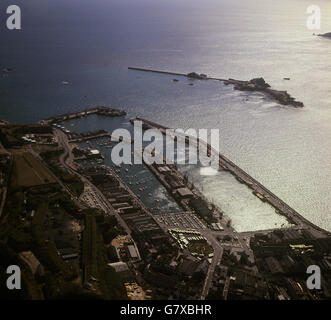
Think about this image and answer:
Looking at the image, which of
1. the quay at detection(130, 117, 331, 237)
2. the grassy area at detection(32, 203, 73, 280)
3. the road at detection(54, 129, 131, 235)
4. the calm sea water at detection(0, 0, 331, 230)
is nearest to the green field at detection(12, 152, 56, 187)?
the road at detection(54, 129, 131, 235)

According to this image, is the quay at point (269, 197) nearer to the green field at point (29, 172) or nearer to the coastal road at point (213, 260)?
the coastal road at point (213, 260)

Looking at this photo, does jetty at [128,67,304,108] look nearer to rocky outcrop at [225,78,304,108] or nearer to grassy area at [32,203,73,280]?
rocky outcrop at [225,78,304,108]

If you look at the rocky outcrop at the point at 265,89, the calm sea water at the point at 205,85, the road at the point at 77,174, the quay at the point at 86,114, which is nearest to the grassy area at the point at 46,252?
the road at the point at 77,174

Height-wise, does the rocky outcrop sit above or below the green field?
above

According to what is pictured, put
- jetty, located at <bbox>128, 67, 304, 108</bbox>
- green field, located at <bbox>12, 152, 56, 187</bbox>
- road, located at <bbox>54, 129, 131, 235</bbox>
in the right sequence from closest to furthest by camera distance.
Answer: road, located at <bbox>54, 129, 131, 235</bbox>, green field, located at <bbox>12, 152, 56, 187</bbox>, jetty, located at <bbox>128, 67, 304, 108</bbox>

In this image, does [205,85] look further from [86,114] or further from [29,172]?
[29,172]

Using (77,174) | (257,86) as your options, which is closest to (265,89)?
(257,86)

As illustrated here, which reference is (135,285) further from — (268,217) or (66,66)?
(66,66)
